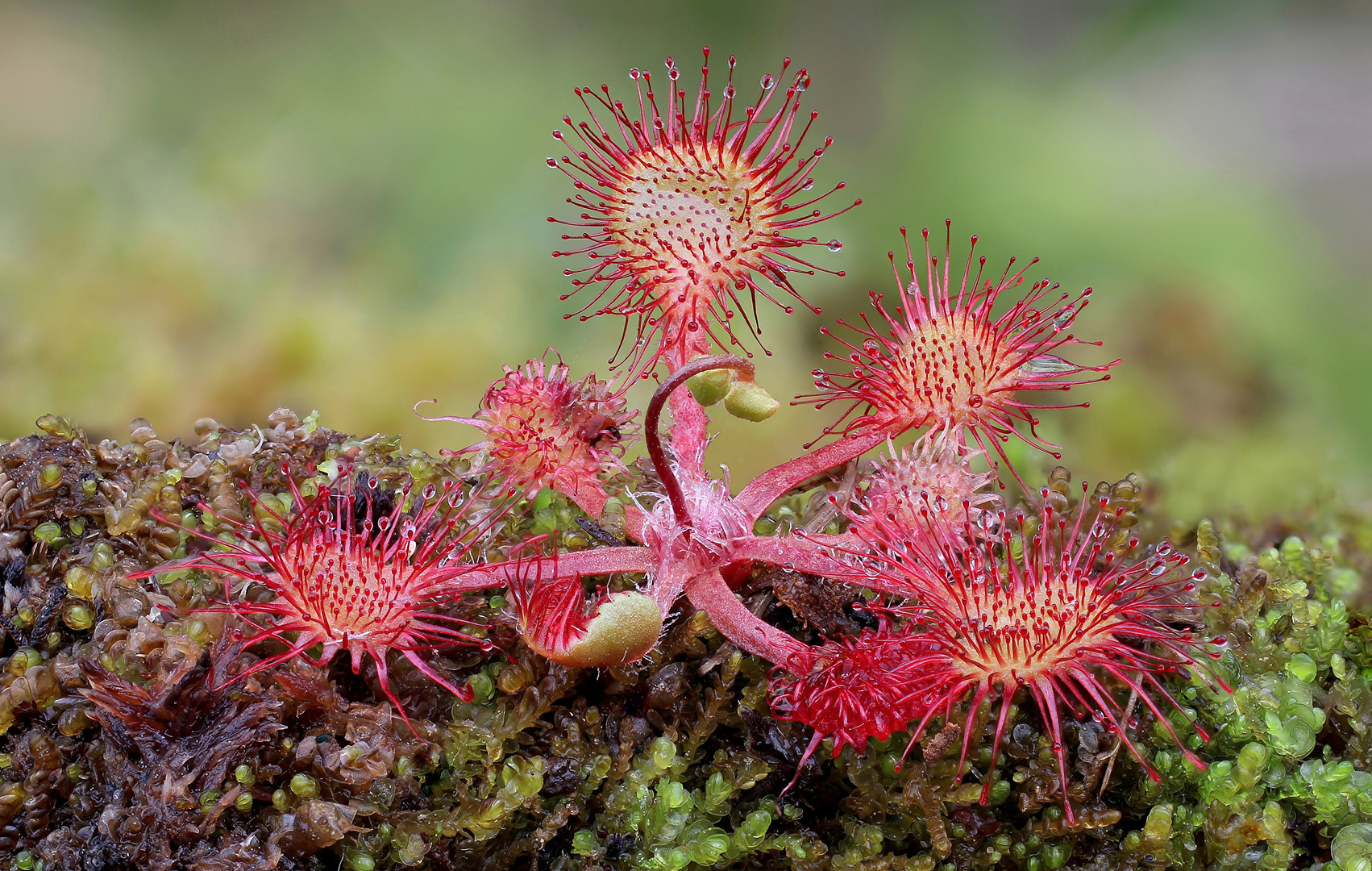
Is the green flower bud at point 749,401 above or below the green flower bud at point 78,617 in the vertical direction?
above

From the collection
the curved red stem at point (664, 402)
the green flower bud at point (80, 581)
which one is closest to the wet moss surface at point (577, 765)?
the green flower bud at point (80, 581)

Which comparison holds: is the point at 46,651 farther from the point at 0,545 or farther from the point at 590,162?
the point at 590,162

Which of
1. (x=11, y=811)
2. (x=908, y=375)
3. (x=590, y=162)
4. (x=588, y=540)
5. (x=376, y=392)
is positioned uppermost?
(x=376, y=392)

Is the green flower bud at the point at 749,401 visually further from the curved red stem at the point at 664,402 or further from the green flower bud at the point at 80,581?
the green flower bud at the point at 80,581

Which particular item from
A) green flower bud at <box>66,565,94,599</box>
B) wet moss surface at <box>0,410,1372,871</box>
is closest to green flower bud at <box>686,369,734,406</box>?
wet moss surface at <box>0,410,1372,871</box>

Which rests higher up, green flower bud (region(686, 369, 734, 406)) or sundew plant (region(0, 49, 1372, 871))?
green flower bud (region(686, 369, 734, 406))

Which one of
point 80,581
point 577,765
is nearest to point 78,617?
point 80,581

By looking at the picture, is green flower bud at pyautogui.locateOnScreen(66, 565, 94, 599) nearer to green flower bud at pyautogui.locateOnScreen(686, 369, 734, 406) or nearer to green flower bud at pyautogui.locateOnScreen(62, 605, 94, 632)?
green flower bud at pyautogui.locateOnScreen(62, 605, 94, 632)

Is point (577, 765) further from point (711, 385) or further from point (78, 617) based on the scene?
point (78, 617)

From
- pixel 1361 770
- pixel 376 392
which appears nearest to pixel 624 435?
pixel 1361 770
